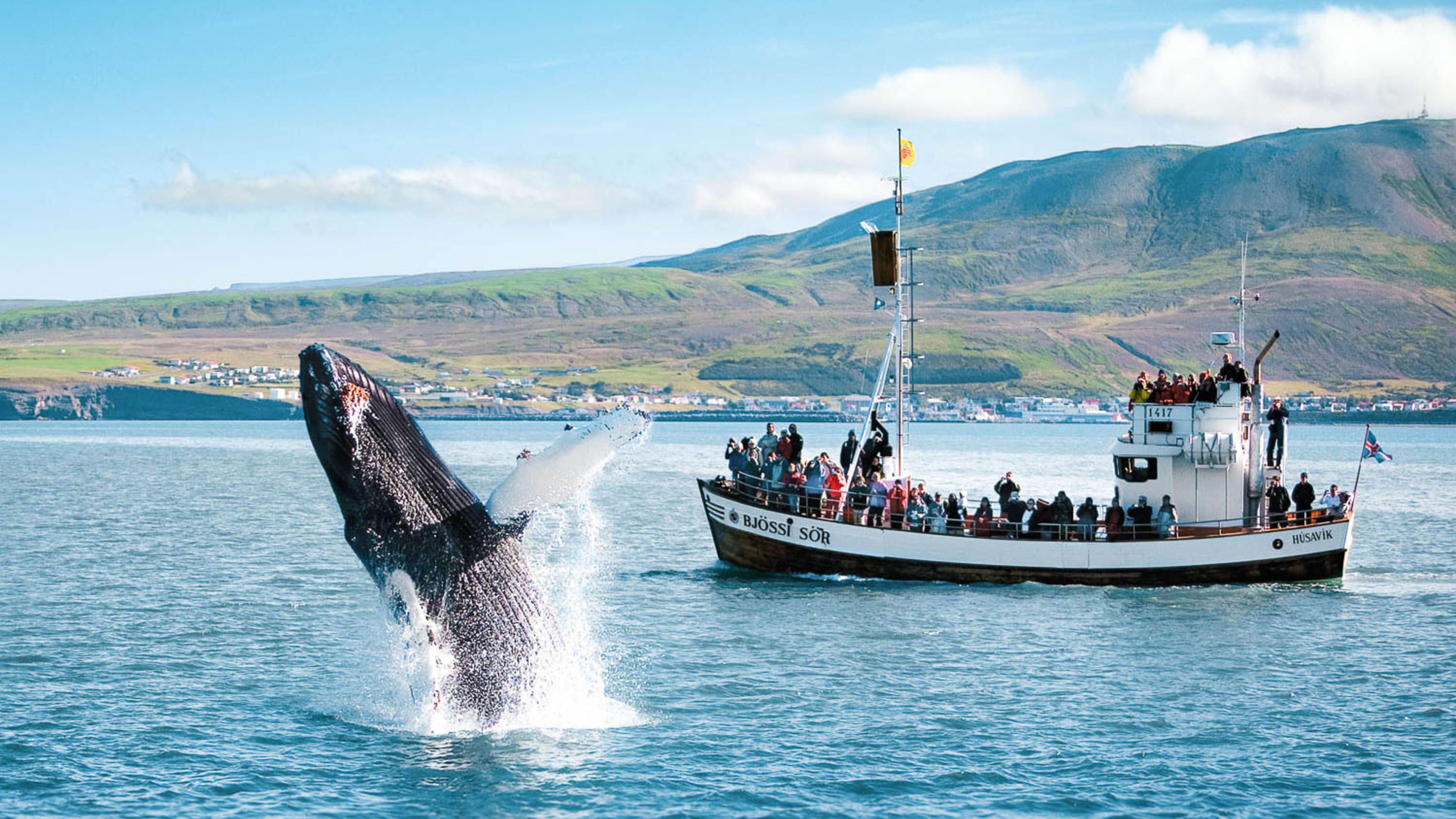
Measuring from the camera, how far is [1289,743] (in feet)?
67.3

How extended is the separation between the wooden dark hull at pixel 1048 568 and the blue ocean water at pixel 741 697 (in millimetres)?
389

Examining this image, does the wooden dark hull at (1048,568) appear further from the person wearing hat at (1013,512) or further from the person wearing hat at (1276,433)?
the person wearing hat at (1276,433)

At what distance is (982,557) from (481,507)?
23145 millimetres

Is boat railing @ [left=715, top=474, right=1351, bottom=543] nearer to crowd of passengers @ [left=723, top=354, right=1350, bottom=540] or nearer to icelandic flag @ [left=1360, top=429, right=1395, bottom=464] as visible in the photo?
crowd of passengers @ [left=723, top=354, right=1350, bottom=540]

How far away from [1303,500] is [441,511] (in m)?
27.5

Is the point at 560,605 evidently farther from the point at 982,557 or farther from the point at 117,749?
the point at 117,749

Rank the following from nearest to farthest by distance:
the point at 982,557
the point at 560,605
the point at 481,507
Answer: the point at 481,507 → the point at 560,605 → the point at 982,557

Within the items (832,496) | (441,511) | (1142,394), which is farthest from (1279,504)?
(441,511)

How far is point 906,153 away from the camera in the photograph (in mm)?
39531

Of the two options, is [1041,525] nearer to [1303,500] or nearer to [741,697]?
[1303,500]

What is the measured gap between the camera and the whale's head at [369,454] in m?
12.0

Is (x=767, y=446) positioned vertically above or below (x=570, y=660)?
above

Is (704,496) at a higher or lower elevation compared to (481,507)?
lower

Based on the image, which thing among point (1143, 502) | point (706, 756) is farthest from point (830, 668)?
point (1143, 502)
